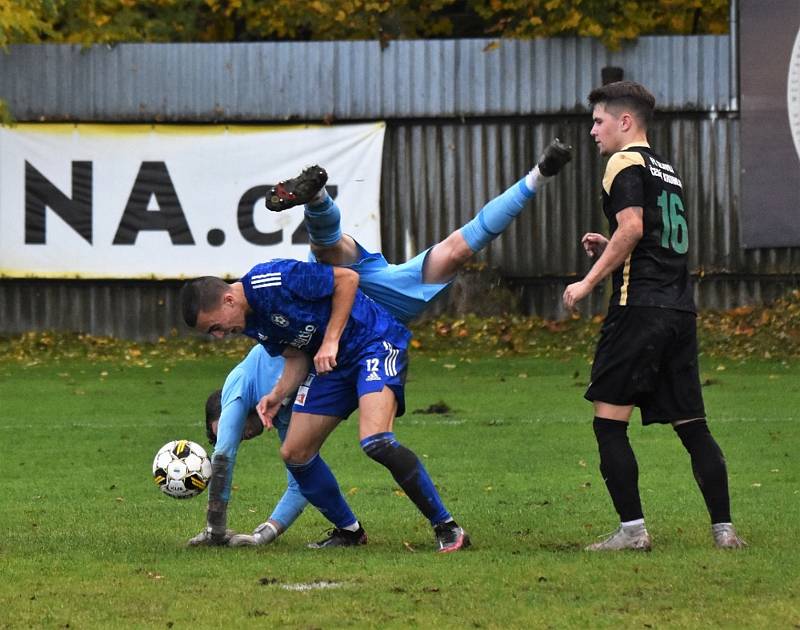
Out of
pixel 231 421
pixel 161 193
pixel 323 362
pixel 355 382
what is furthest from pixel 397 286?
pixel 161 193

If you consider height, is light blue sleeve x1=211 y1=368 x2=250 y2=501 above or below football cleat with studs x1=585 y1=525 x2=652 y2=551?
above

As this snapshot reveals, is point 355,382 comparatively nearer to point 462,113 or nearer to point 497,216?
point 497,216

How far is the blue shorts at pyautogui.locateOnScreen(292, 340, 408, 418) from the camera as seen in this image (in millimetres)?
7652

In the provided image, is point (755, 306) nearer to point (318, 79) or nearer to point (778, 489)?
point (318, 79)

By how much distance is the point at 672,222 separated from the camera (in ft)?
24.3

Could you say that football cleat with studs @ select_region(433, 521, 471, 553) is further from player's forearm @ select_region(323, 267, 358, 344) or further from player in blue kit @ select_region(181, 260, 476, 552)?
player's forearm @ select_region(323, 267, 358, 344)

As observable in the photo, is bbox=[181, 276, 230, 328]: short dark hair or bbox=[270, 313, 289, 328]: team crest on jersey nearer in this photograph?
bbox=[181, 276, 230, 328]: short dark hair

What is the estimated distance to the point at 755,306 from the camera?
63.4ft

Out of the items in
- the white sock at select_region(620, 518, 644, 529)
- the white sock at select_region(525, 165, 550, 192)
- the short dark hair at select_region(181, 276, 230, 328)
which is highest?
the white sock at select_region(525, 165, 550, 192)

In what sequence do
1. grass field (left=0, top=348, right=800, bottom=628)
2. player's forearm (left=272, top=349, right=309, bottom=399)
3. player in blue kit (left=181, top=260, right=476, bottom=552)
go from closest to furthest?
1. grass field (left=0, top=348, right=800, bottom=628)
2. player in blue kit (left=181, top=260, right=476, bottom=552)
3. player's forearm (left=272, top=349, right=309, bottom=399)

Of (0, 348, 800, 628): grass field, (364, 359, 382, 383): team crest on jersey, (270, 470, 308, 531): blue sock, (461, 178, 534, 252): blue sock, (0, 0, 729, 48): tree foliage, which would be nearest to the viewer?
(0, 348, 800, 628): grass field

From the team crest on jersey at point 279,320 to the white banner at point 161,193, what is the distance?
11.9m

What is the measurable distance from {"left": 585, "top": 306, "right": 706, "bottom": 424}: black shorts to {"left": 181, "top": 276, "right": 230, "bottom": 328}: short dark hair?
1.78 meters

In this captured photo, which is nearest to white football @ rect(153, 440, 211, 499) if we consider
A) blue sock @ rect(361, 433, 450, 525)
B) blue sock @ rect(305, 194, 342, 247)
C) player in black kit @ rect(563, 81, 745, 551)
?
blue sock @ rect(361, 433, 450, 525)
